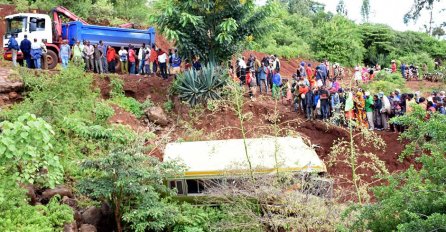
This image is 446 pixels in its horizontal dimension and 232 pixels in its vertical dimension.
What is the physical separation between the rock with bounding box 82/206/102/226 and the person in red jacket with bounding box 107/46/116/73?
877cm

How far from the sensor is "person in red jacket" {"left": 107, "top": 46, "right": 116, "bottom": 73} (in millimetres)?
19672

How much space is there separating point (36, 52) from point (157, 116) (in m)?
4.77

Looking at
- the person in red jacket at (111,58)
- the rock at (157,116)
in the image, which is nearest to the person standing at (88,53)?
the person in red jacket at (111,58)

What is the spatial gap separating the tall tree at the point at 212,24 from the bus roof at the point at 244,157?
5187mm

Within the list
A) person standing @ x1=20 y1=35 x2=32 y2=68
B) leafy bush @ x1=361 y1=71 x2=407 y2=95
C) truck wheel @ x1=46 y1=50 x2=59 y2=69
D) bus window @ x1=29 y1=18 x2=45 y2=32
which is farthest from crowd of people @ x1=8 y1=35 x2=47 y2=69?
leafy bush @ x1=361 y1=71 x2=407 y2=95

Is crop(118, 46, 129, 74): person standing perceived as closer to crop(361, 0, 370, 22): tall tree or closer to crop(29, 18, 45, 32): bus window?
crop(29, 18, 45, 32): bus window

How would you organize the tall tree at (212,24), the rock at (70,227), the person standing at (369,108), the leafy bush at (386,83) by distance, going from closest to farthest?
1. the rock at (70,227)
2. the person standing at (369,108)
3. the tall tree at (212,24)
4. the leafy bush at (386,83)

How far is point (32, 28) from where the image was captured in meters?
19.5

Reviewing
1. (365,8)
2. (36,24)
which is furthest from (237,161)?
(365,8)

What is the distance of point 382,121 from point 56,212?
36.9 ft

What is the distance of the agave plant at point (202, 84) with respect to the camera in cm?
1755

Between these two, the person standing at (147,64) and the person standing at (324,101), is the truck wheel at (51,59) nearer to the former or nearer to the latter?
the person standing at (147,64)

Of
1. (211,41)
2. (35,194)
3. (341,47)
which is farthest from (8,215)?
(341,47)

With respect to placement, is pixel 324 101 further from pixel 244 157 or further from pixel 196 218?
pixel 196 218
